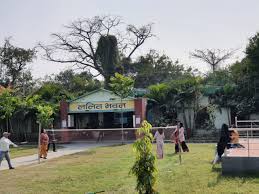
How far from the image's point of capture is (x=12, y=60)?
5200 cm

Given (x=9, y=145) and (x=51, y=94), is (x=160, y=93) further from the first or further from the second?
(x=9, y=145)

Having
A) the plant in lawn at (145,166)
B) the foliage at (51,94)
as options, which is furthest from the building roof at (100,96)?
the plant in lawn at (145,166)

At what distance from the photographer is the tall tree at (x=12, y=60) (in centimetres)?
5128

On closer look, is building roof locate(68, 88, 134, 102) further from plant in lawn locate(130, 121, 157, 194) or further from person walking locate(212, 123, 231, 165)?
plant in lawn locate(130, 121, 157, 194)

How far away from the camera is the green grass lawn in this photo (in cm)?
1160

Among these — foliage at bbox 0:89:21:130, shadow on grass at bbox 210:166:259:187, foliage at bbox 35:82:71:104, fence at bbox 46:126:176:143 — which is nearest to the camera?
shadow on grass at bbox 210:166:259:187

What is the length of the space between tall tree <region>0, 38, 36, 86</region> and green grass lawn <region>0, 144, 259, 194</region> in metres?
35.2

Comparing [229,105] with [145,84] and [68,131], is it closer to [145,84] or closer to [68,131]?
[68,131]

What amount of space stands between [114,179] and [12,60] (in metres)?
41.3

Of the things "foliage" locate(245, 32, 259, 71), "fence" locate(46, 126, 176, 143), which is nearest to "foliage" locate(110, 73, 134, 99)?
"fence" locate(46, 126, 176, 143)

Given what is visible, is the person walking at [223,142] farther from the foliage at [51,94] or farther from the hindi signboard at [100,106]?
the foliage at [51,94]

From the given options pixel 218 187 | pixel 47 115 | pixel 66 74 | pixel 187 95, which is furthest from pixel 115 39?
pixel 218 187

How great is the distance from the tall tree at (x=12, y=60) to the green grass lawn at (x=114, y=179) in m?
35.2

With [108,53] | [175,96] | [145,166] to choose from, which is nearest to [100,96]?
[175,96]
